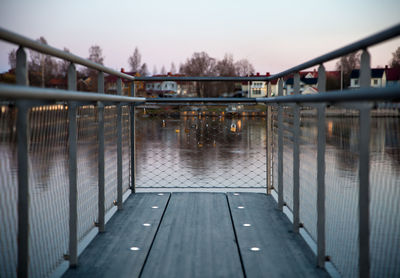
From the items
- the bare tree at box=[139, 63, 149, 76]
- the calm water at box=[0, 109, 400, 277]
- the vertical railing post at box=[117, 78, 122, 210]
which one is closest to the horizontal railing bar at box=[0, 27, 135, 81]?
the calm water at box=[0, 109, 400, 277]

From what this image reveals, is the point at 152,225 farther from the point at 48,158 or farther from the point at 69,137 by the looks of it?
the point at 48,158

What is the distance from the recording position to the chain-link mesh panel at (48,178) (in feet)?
5.74

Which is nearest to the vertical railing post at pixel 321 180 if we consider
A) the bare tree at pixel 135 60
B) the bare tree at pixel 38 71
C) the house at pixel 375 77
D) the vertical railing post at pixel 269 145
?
the house at pixel 375 77

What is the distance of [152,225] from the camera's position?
3.07 meters

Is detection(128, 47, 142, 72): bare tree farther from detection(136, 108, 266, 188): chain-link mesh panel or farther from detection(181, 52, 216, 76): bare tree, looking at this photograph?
detection(136, 108, 266, 188): chain-link mesh panel

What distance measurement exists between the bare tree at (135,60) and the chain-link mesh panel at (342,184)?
62.2m

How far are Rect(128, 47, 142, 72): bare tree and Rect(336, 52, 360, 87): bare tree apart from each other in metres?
62.3

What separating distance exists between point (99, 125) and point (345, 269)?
64.7 inches

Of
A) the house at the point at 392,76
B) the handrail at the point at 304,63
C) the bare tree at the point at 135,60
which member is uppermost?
the bare tree at the point at 135,60

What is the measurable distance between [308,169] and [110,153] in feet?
4.96

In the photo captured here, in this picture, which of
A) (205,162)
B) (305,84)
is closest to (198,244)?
(305,84)

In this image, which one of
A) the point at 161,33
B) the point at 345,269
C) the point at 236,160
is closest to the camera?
the point at 345,269

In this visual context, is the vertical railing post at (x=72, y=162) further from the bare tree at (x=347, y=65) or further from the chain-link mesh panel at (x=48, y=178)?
the bare tree at (x=347, y=65)

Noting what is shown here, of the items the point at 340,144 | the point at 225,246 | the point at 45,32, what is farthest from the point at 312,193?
the point at 45,32
